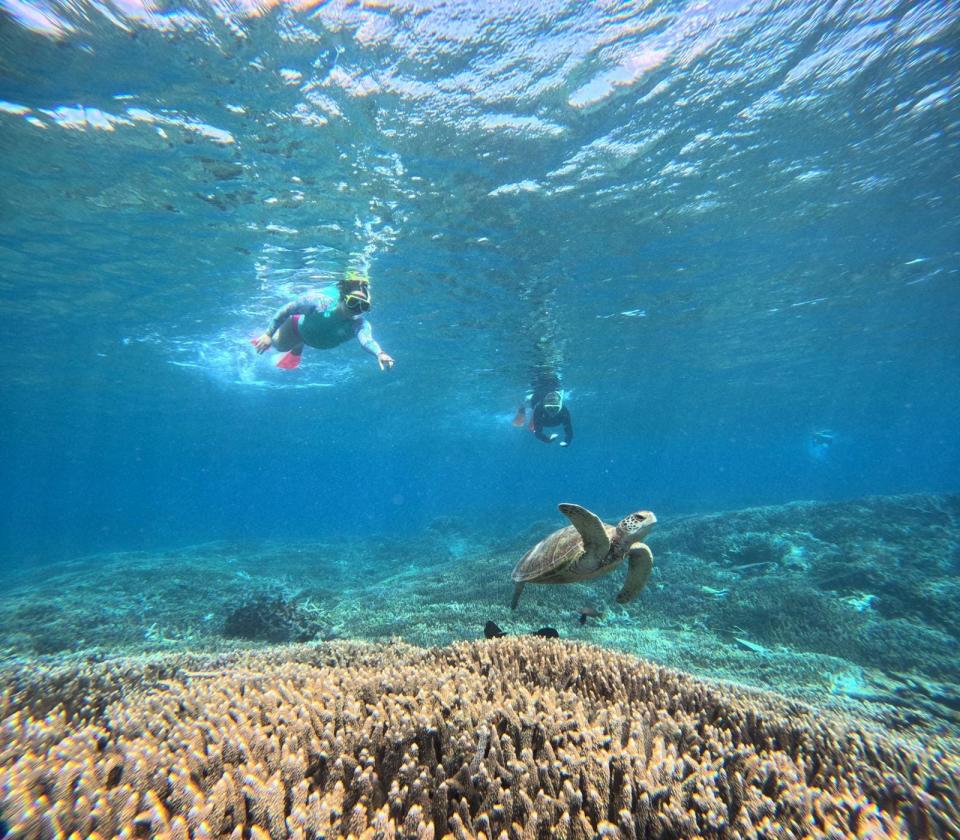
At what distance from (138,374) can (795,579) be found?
41.7 metres

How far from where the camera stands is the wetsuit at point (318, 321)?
37.8 ft

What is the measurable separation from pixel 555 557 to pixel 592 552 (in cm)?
82

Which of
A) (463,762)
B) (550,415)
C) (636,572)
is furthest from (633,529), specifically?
(550,415)

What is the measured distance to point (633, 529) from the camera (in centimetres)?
456

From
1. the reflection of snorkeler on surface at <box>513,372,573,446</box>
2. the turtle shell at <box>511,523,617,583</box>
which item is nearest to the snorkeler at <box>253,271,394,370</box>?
the turtle shell at <box>511,523,617,583</box>

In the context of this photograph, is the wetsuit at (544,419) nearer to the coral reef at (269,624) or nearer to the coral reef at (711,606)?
the coral reef at (711,606)

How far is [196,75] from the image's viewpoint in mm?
9672

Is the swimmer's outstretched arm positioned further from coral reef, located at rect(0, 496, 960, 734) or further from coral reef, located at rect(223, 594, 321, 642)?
coral reef, located at rect(223, 594, 321, 642)

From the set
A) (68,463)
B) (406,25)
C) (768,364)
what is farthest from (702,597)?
(68,463)

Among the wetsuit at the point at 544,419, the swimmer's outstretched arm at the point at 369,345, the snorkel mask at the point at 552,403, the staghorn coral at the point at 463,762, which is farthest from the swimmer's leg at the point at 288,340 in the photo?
the wetsuit at the point at 544,419

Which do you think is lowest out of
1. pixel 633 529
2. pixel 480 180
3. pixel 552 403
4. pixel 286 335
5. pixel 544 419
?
pixel 544 419

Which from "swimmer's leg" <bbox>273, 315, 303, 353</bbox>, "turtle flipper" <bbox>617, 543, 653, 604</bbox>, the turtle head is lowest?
"turtle flipper" <bbox>617, 543, 653, 604</bbox>

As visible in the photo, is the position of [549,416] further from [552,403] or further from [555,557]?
[555,557]

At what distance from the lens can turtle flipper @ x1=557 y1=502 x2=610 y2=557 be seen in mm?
4250
